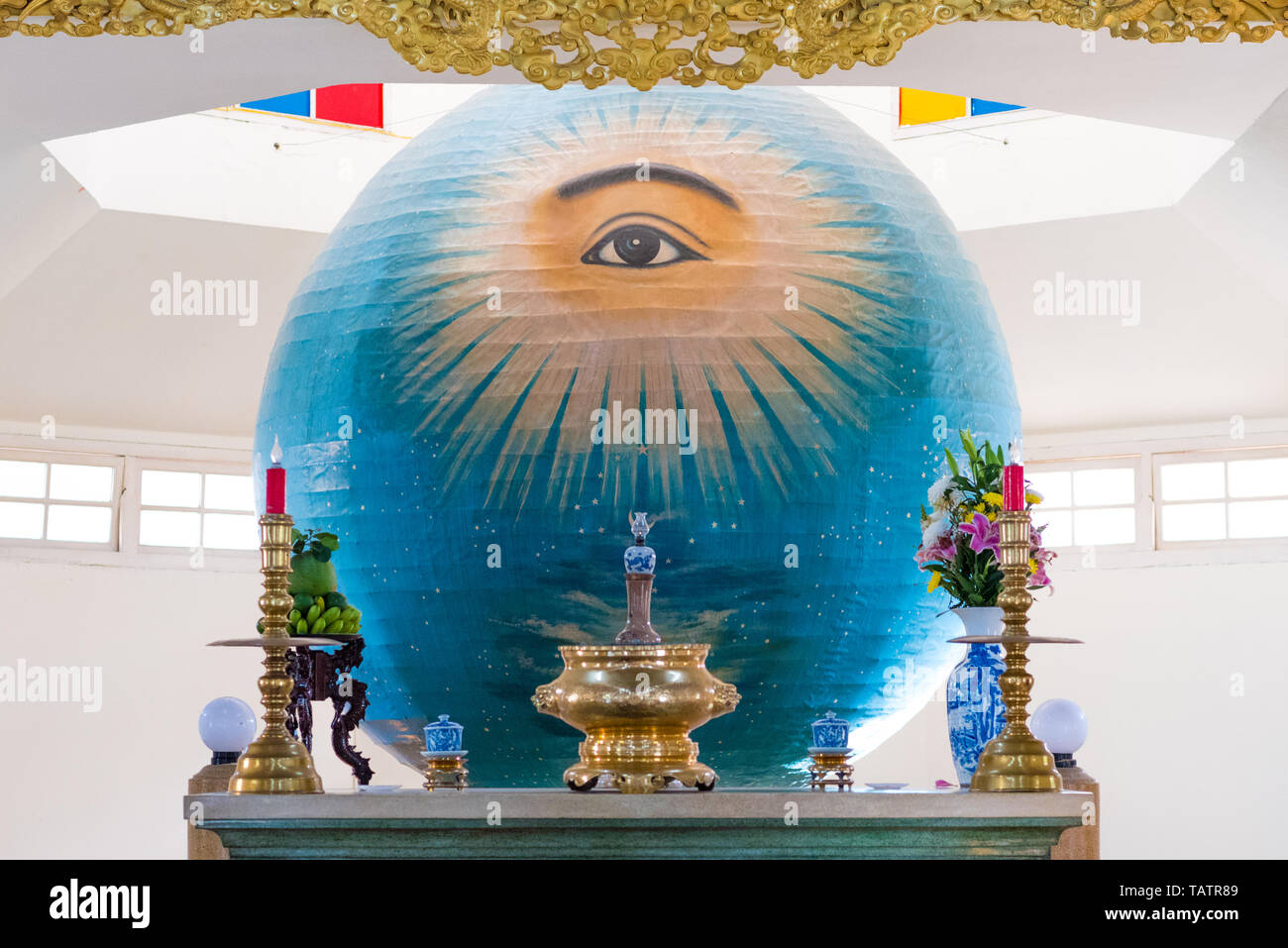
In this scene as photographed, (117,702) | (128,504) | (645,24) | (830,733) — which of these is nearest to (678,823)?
(830,733)

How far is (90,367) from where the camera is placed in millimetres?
8117

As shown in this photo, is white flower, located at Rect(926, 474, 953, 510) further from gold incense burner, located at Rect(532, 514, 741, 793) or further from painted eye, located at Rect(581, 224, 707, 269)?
painted eye, located at Rect(581, 224, 707, 269)

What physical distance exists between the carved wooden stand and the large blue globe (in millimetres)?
381

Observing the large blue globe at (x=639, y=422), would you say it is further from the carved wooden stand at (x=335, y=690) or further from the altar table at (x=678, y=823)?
the altar table at (x=678, y=823)

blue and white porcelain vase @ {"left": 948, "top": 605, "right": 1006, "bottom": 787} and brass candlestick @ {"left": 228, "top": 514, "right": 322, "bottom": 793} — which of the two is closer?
brass candlestick @ {"left": 228, "top": 514, "right": 322, "bottom": 793}

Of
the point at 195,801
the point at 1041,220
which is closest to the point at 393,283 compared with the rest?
the point at 195,801

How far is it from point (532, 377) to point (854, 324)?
1.01m

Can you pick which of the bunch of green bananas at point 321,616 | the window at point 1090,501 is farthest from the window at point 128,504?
the window at point 1090,501

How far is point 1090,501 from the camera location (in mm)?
8836

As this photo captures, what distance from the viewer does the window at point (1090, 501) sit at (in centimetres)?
874

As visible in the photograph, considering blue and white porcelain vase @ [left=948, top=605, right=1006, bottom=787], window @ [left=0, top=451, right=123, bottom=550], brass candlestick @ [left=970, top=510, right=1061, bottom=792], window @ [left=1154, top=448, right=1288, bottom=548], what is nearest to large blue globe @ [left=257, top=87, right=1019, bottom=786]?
blue and white porcelain vase @ [left=948, top=605, right=1006, bottom=787]

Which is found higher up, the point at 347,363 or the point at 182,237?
the point at 182,237

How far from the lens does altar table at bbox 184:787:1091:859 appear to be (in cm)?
334
